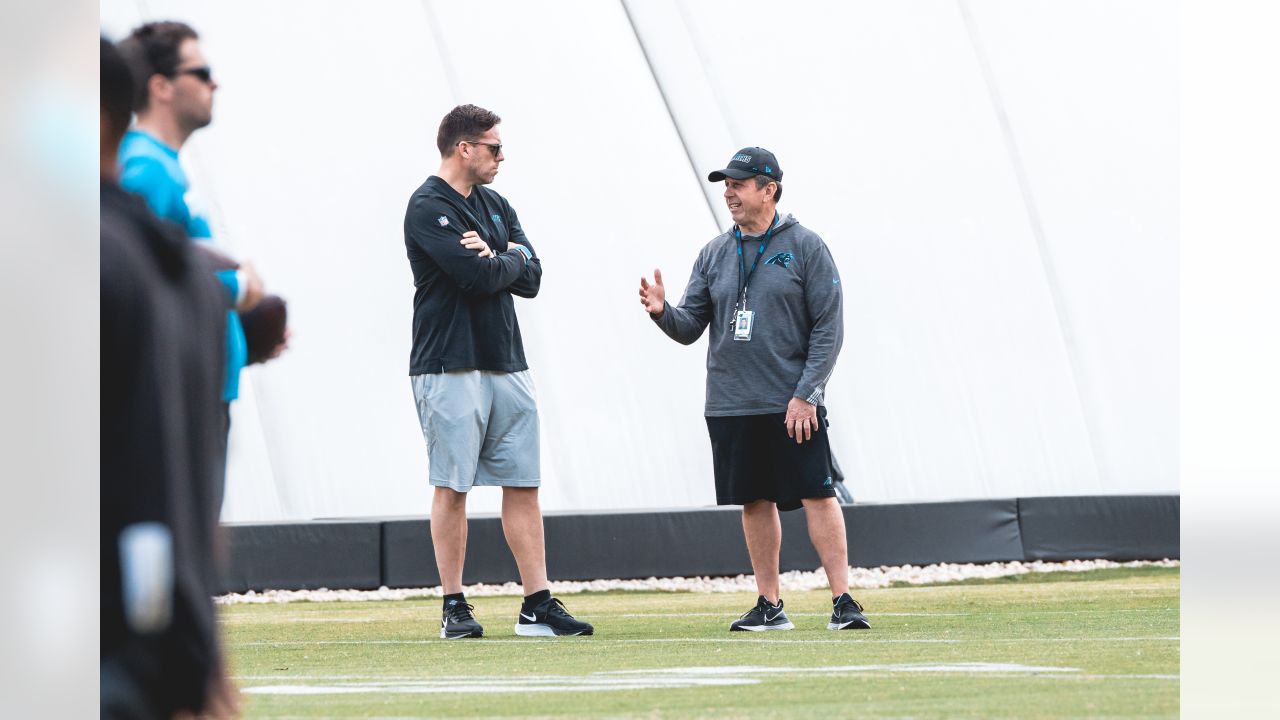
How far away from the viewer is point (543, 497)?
10.6 meters

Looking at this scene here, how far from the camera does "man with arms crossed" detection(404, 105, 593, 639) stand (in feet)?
18.7

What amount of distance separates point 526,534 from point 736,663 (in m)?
1.45

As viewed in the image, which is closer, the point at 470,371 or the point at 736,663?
the point at 736,663

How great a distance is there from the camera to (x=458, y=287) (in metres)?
5.82

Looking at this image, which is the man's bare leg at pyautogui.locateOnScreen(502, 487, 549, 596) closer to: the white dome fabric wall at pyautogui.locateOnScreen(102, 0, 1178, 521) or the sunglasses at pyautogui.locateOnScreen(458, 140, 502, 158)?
the sunglasses at pyautogui.locateOnScreen(458, 140, 502, 158)

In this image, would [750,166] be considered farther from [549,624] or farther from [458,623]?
[458,623]

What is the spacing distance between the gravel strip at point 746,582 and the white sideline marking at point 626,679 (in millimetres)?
4424

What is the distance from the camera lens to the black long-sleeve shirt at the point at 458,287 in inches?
225

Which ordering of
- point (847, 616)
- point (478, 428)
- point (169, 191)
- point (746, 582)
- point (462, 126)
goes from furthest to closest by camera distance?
point (746, 582) → point (462, 126) → point (478, 428) → point (847, 616) → point (169, 191)

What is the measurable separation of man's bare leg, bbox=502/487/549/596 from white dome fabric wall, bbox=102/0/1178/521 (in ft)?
15.8

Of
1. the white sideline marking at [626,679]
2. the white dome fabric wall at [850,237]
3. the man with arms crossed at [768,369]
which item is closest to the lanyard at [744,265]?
the man with arms crossed at [768,369]

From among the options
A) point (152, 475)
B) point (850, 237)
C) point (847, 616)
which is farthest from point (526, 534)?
point (850, 237)
